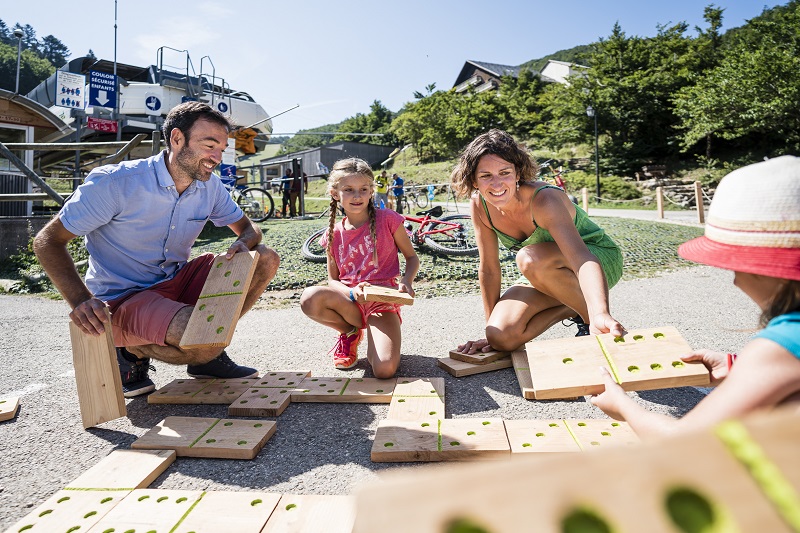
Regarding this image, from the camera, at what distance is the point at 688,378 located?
6.14ft

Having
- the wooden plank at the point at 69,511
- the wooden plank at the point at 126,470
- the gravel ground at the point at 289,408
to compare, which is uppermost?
the wooden plank at the point at 69,511

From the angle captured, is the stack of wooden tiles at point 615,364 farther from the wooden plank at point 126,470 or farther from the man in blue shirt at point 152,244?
the man in blue shirt at point 152,244

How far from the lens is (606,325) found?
236 cm

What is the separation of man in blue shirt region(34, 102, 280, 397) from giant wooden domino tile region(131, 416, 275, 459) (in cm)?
56

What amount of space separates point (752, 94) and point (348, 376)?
31.5 meters

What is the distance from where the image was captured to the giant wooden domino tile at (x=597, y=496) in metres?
0.50

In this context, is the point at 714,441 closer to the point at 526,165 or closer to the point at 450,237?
the point at 526,165

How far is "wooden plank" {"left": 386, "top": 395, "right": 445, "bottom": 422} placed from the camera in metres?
2.64

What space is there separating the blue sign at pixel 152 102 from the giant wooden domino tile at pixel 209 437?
23569 millimetres

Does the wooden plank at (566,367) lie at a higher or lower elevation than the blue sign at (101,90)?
lower

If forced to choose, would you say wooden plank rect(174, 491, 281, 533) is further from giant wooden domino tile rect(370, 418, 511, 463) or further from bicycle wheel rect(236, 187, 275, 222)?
bicycle wheel rect(236, 187, 275, 222)

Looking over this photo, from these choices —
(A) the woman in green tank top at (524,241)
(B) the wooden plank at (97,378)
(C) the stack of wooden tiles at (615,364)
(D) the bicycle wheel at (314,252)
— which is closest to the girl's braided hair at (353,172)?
(A) the woman in green tank top at (524,241)

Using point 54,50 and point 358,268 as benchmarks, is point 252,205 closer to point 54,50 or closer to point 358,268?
point 358,268

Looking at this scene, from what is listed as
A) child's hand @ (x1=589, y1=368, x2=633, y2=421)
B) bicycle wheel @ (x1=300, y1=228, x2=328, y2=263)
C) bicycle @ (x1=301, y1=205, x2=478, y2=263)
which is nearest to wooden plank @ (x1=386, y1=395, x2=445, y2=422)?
child's hand @ (x1=589, y1=368, x2=633, y2=421)
